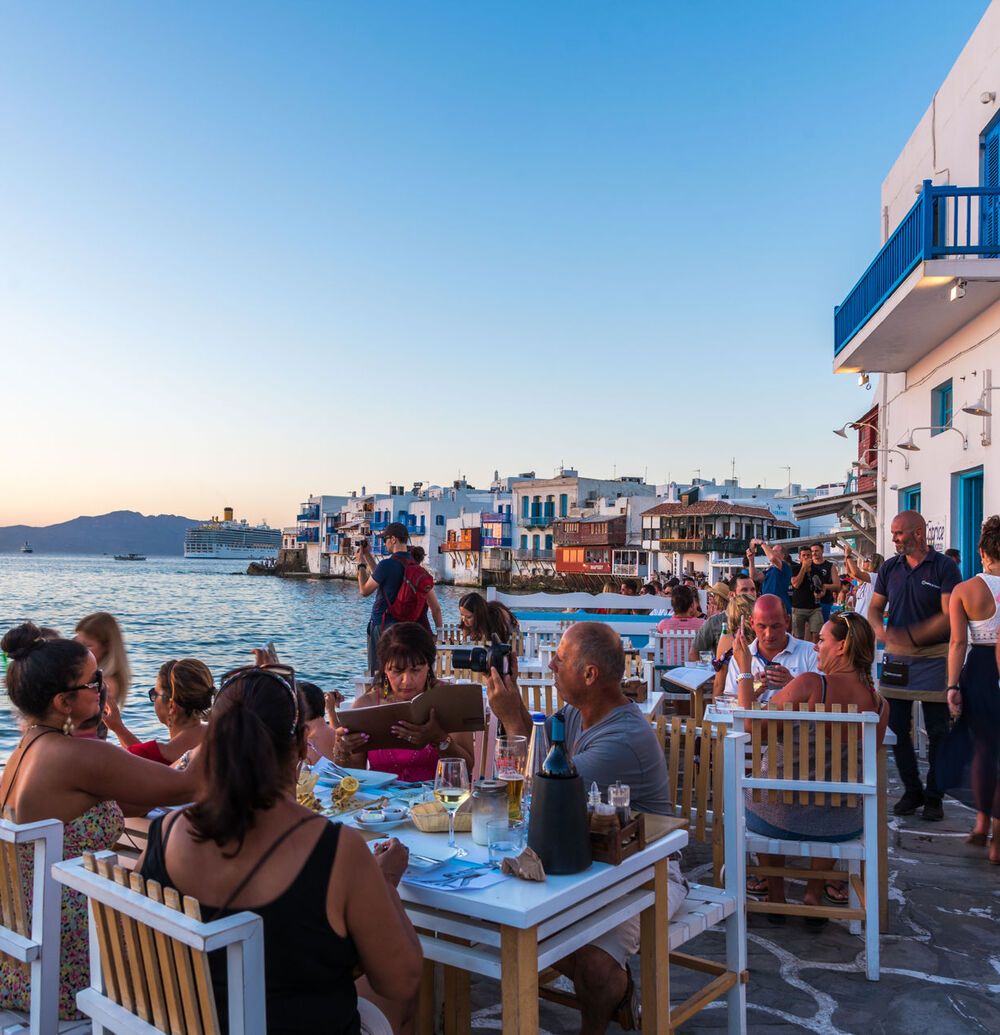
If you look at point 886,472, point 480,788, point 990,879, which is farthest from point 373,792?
point 886,472

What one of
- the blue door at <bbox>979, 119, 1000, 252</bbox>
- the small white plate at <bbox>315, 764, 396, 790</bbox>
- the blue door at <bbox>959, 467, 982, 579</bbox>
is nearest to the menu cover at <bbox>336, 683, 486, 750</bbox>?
the small white plate at <bbox>315, 764, 396, 790</bbox>

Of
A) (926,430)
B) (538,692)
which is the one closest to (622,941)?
(538,692)

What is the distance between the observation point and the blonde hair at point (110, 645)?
5.08 m

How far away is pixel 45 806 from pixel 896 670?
4568mm

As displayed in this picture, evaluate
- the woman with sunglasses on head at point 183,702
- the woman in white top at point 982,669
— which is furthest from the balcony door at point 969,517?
the woman with sunglasses on head at point 183,702

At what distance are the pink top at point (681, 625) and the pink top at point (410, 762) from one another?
190 inches

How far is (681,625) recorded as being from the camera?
816cm

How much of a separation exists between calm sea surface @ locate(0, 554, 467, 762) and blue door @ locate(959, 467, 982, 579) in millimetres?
8248

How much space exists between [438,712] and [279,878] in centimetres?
178

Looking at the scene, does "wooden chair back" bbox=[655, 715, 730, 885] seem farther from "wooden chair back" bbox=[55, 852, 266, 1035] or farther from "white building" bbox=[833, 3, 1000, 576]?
"white building" bbox=[833, 3, 1000, 576]

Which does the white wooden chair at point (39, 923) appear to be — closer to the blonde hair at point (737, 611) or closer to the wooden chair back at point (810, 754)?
the wooden chair back at point (810, 754)

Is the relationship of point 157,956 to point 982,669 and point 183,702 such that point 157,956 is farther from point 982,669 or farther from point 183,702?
point 982,669

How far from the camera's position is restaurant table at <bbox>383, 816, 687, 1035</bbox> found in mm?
1937

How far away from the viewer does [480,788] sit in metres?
2.35
